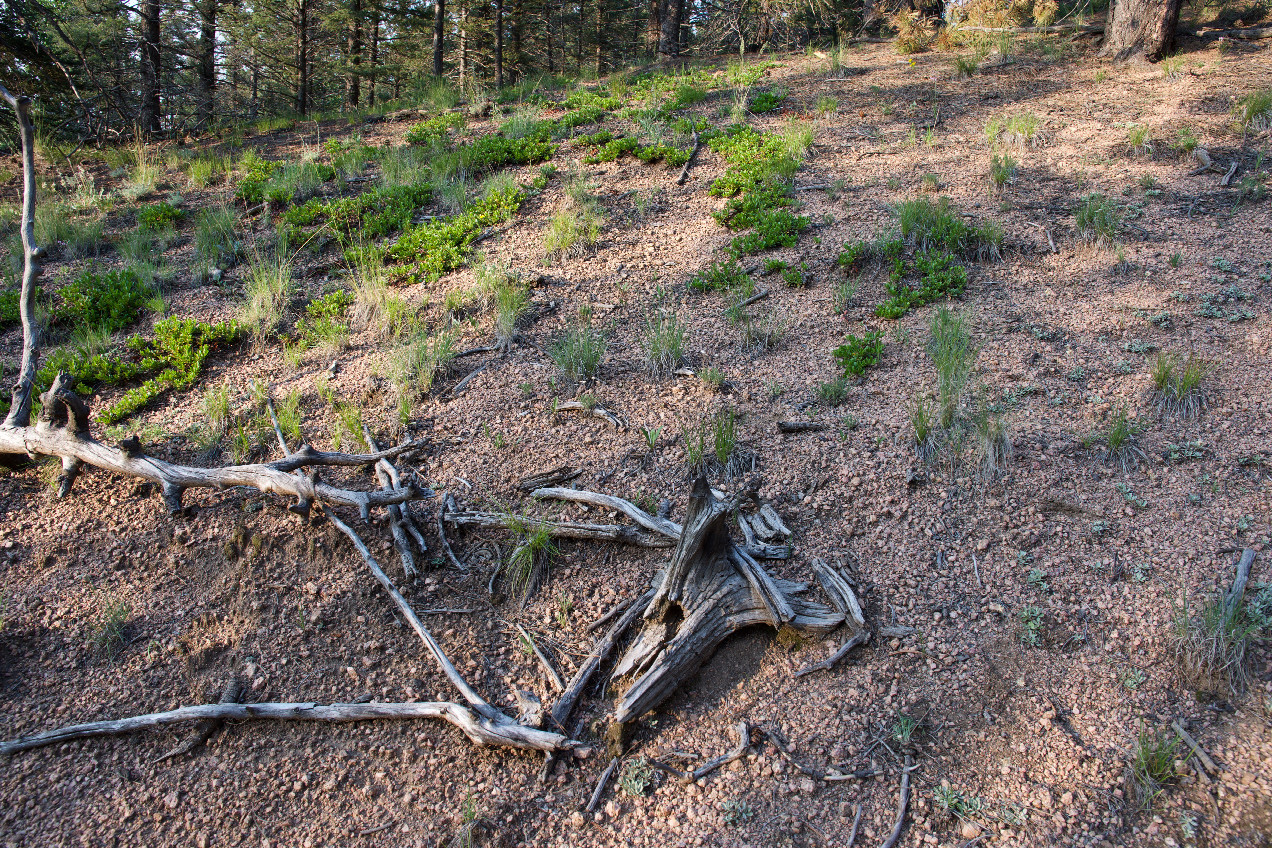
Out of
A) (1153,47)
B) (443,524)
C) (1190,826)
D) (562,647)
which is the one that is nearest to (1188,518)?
(1190,826)

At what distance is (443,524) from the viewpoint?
4.05m

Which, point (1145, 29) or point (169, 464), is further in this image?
point (1145, 29)

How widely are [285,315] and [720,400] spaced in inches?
162

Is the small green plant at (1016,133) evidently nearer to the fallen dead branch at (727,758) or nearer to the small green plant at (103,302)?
the fallen dead branch at (727,758)

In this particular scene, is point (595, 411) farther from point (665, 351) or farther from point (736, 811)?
point (736, 811)

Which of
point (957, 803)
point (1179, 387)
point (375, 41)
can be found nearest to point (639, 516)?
point (957, 803)

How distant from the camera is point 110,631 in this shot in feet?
11.4

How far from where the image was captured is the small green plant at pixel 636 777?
2.84m

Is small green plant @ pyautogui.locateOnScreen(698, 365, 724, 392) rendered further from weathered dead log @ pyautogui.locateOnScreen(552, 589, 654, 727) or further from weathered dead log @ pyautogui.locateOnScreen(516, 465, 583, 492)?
weathered dead log @ pyautogui.locateOnScreen(552, 589, 654, 727)

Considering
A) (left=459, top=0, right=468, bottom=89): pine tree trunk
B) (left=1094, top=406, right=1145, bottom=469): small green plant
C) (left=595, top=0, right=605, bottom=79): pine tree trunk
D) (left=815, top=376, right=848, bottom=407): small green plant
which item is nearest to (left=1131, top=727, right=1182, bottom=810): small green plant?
(left=1094, top=406, right=1145, bottom=469): small green plant

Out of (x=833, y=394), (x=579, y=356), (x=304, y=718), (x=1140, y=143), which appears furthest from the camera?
(x=1140, y=143)

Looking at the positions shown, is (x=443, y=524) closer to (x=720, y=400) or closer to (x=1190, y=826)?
(x=720, y=400)

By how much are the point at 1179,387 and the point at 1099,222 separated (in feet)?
7.32

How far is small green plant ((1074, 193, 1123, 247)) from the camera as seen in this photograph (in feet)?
19.0
